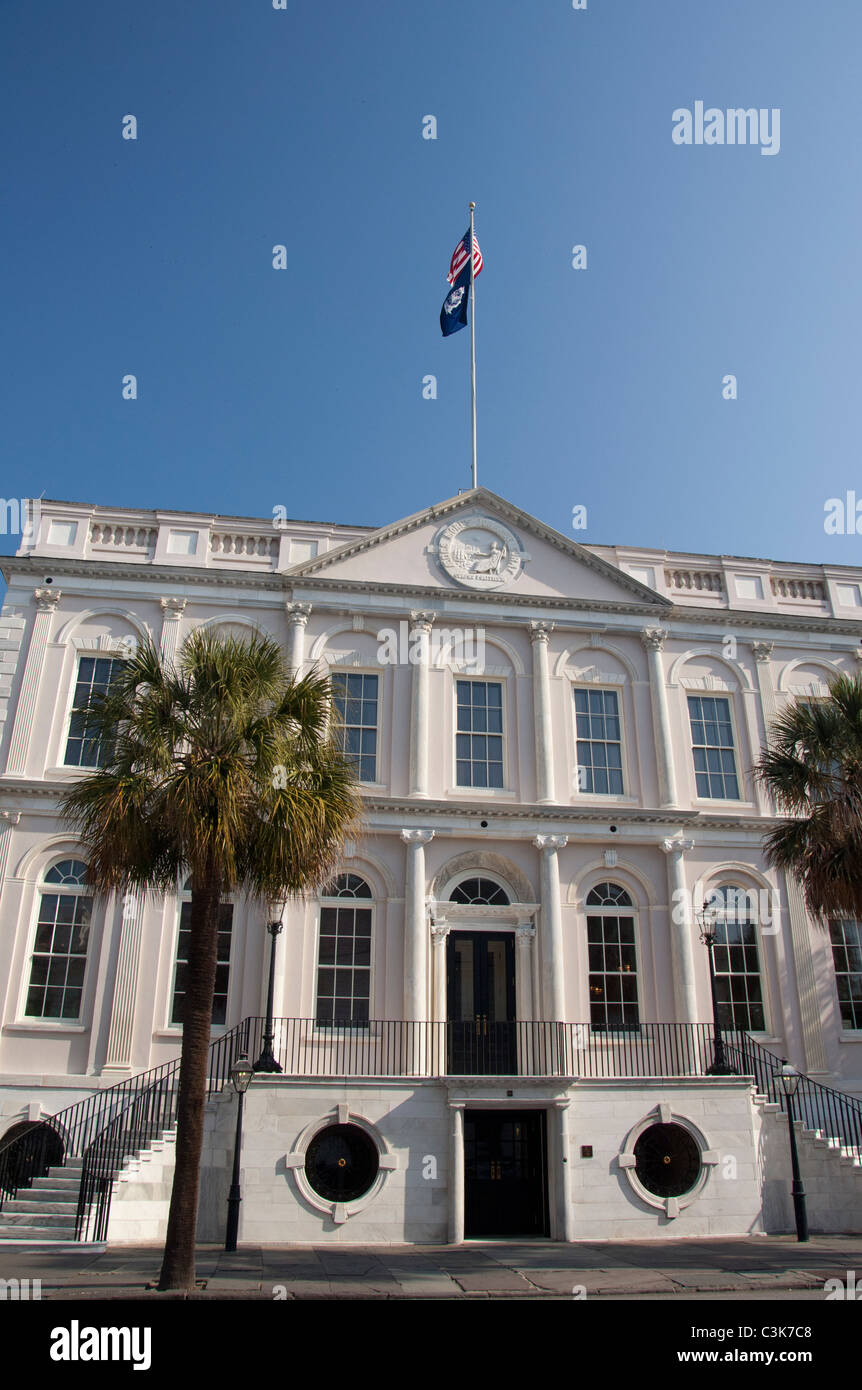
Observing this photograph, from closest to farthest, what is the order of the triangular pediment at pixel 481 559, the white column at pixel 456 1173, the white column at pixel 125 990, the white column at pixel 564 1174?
the white column at pixel 456 1173 → the white column at pixel 564 1174 → the white column at pixel 125 990 → the triangular pediment at pixel 481 559

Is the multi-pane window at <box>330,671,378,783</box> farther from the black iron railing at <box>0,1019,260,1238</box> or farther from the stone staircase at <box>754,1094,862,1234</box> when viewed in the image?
the stone staircase at <box>754,1094,862,1234</box>

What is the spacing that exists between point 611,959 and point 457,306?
15606mm

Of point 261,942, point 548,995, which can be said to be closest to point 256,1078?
point 261,942

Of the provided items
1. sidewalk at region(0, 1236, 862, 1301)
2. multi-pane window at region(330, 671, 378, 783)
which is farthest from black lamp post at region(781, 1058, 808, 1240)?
multi-pane window at region(330, 671, 378, 783)

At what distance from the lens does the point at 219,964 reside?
63.6 ft

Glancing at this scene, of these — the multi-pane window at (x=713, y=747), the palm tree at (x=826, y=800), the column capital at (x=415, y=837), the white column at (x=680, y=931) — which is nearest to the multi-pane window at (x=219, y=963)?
the column capital at (x=415, y=837)

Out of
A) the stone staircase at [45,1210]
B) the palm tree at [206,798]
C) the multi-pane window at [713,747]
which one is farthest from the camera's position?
the multi-pane window at [713,747]

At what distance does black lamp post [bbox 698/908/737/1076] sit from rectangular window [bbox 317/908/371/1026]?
6.39 metres

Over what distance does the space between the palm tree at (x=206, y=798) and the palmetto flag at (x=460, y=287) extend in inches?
558

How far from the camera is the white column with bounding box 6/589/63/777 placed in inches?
798

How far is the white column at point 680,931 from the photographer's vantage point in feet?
66.3

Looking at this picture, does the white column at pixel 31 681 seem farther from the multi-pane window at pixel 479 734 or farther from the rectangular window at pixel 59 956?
the multi-pane window at pixel 479 734

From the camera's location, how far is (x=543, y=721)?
21.8m

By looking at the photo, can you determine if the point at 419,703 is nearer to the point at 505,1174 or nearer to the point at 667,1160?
the point at 505,1174
